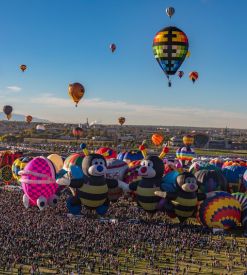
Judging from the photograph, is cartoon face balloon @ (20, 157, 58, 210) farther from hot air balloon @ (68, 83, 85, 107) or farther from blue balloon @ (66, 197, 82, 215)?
hot air balloon @ (68, 83, 85, 107)

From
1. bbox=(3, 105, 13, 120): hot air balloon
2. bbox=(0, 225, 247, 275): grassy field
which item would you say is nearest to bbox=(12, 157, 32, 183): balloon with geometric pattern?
bbox=(0, 225, 247, 275): grassy field

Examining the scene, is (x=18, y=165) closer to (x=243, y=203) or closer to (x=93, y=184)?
(x=93, y=184)

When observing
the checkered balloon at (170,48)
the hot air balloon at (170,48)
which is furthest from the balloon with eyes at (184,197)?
the checkered balloon at (170,48)

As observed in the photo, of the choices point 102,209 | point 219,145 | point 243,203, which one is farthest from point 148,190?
point 219,145

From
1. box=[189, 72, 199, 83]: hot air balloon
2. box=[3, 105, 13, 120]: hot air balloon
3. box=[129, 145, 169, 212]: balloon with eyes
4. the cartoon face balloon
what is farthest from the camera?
box=[3, 105, 13, 120]: hot air balloon

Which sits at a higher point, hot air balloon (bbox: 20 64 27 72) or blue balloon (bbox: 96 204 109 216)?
hot air balloon (bbox: 20 64 27 72)

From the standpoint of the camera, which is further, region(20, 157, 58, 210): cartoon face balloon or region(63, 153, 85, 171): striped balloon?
region(63, 153, 85, 171): striped balloon

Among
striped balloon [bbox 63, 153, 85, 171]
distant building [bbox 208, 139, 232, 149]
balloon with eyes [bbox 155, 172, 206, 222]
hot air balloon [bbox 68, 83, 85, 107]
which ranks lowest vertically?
distant building [bbox 208, 139, 232, 149]
